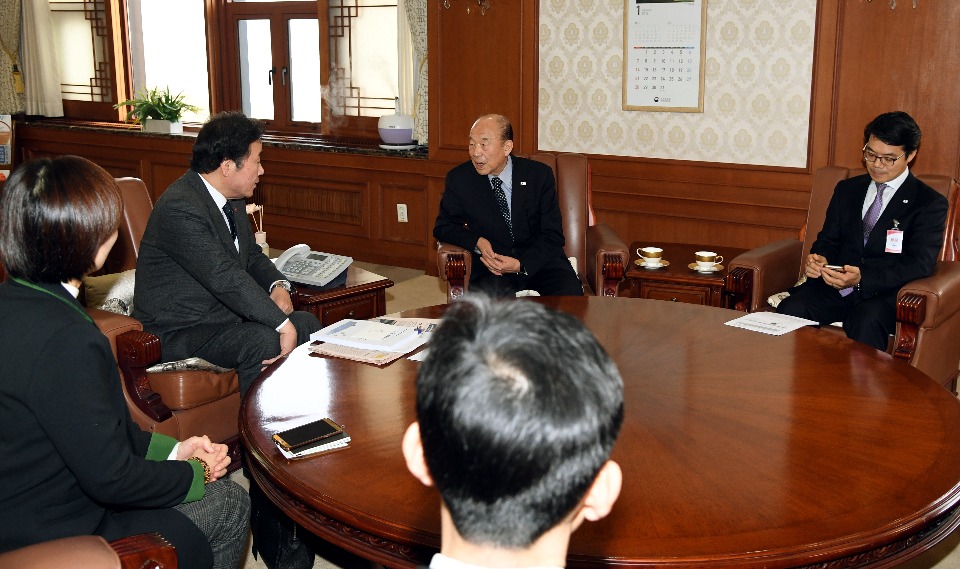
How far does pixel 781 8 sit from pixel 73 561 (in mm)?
4361

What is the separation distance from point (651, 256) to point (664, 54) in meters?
1.42

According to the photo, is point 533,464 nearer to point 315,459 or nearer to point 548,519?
point 548,519

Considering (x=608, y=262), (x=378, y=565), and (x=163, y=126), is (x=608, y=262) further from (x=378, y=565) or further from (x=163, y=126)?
(x=163, y=126)

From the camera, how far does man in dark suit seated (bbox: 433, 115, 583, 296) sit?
412 centimetres

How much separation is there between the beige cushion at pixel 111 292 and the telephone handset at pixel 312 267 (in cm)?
62

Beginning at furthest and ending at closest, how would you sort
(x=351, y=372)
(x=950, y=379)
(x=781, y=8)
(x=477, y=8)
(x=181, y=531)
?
(x=477, y=8) < (x=781, y=8) < (x=950, y=379) < (x=351, y=372) < (x=181, y=531)

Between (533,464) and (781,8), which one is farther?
(781,8)

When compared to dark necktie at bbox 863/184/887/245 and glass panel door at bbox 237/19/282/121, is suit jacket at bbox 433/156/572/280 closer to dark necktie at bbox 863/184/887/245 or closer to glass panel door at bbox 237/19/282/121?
dark necktie at bbox 863/184/887/245

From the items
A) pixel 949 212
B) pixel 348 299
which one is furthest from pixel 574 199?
pixel 949 212

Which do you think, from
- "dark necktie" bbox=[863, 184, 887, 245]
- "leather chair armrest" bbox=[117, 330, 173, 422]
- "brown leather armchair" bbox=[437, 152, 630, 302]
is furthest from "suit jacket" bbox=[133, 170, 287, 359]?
"dark necktie" bbox=[863, 184, 887, 245]

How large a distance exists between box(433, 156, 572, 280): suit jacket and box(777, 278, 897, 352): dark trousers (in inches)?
39.4

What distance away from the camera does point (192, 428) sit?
3211mm

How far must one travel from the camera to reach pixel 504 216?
426 cm

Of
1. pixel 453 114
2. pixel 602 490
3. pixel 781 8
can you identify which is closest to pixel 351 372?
pixel 602 490
